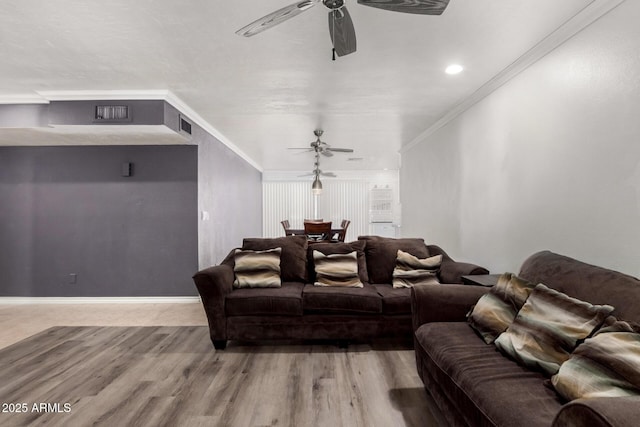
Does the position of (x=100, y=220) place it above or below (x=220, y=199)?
below

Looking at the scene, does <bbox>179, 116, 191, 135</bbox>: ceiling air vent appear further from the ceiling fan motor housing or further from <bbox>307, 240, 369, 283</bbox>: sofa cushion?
the ceiling fan motor housing

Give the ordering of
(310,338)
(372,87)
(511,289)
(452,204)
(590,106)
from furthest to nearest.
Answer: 1. (452,204)
2. (372,87)
3. (310,338)
4. (590,106)
5. (511,289)

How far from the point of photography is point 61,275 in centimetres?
457

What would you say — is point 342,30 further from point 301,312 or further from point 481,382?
point 301,312

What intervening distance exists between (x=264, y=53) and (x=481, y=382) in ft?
8.75

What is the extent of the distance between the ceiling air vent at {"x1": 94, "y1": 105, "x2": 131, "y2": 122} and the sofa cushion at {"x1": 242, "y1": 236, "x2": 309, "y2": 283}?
74.5 inches

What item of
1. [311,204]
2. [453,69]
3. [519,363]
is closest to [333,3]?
[453,69]

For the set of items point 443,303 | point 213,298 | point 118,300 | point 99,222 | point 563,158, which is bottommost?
point 118,300

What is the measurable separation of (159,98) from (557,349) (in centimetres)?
396

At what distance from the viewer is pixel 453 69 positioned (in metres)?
3.08

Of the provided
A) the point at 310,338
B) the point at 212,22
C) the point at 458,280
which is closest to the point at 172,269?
the point at 310,338

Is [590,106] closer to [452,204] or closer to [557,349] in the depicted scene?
[557,349]

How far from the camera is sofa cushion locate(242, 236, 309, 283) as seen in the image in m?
3.42

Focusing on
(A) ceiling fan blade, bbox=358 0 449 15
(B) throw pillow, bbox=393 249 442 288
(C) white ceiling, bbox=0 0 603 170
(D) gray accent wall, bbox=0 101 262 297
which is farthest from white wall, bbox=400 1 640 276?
(D) gray accent wall, bbox=0 101 262 297
